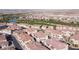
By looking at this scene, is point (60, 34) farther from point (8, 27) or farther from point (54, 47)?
point (8, 27)

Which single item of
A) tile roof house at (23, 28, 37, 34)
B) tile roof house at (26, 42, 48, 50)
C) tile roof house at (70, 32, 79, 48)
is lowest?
tile roof house at (26, 42, 48, 50)

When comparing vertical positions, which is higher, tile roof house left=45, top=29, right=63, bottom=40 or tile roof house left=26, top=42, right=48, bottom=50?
tile roof house left=45, top=29, right=63, bottom=40

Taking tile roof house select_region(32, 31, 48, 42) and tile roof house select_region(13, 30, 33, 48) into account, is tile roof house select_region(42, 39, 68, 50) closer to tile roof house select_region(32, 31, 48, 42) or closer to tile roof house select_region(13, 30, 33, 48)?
tile roof house select_region(32, 31, 48, 42)

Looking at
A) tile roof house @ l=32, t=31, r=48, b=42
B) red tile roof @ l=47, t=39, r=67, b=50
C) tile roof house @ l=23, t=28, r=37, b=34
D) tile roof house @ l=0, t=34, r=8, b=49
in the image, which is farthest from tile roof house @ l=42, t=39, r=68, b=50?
tile roof house @ l=0, t=34, r=8, b=49

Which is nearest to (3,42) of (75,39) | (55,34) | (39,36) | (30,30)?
(30,30)

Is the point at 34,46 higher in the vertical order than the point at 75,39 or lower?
lower

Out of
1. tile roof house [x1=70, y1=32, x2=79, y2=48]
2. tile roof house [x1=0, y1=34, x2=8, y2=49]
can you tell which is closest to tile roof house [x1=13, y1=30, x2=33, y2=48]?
tile roof house [x1=0, y1=34, x2=8, y2=49]

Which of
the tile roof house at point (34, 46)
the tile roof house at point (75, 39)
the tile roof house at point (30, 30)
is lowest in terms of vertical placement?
the tile roof house at point (34, 46)

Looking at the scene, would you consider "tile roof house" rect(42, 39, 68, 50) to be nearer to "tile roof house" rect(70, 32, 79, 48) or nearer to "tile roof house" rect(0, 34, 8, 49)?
"tile roof house" rect(70, 32, 79, 48)

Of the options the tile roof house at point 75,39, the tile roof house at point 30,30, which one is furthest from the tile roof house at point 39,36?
the tile roof house at point 75,39

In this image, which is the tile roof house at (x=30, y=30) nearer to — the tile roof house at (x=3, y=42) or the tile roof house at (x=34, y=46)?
the tile roof house at (x=34, y=46)

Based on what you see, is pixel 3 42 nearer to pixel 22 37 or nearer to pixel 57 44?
pixel 22 37
